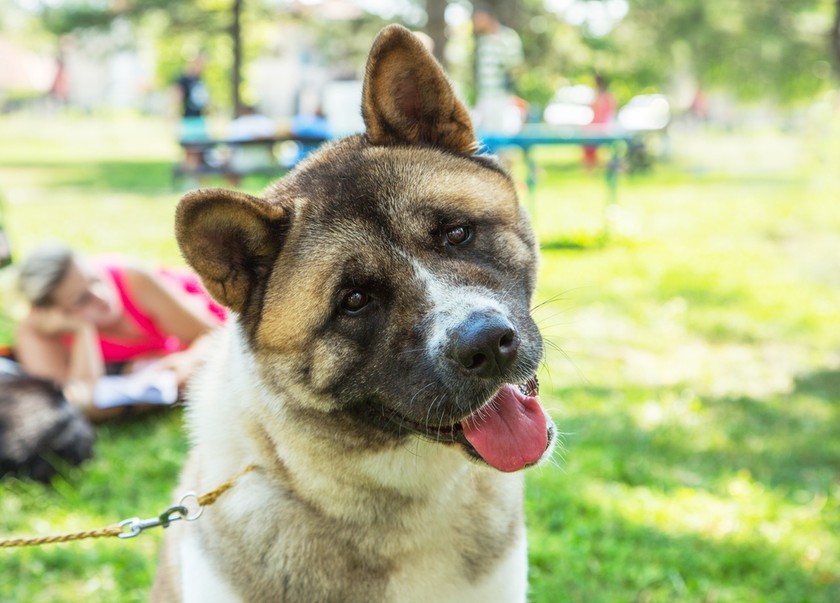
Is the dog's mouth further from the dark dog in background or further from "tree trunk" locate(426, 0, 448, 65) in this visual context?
"tree trunk" locate(426, 0, 448, 65)

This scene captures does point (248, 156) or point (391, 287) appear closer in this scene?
point (391, 287)

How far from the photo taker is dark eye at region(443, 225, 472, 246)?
2.58 metres

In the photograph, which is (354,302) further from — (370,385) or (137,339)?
(137,339)

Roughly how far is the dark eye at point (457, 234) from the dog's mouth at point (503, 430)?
1.54 ft

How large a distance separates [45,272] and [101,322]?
58cm

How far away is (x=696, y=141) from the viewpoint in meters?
33.3

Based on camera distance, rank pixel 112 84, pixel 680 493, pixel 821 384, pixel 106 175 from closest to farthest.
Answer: pixel 680 493
pixel 821 384
pixel 106 175
pixel 112 84

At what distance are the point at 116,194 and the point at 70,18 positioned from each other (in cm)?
931

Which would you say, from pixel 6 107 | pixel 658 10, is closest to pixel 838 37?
pixel 658 10

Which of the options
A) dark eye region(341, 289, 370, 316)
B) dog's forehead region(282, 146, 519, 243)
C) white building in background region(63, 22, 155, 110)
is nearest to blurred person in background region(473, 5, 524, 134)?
dog's forehead region(282, 146, 519, 243)

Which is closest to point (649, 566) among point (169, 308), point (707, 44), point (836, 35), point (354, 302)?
point (354, 302)

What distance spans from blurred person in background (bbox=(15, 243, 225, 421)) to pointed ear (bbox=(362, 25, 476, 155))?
290 centimetres

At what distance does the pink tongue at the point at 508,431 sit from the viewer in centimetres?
242

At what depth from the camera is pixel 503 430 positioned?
8.11 ft
